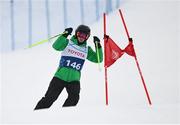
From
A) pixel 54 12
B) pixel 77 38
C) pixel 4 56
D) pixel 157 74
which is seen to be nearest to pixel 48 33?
pixel 54 12

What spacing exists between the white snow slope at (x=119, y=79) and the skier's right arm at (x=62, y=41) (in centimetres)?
38

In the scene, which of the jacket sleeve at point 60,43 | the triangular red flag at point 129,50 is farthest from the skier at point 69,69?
the triangular red flag at point 129,50

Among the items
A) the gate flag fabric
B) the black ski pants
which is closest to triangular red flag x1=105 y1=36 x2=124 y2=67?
the gate flag fabric

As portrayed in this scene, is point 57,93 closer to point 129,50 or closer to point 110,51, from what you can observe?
point 110,51

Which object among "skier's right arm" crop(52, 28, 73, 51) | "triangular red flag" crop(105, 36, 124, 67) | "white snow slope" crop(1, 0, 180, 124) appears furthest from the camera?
"triangular red flag" crop(105, 36, 124, 67)

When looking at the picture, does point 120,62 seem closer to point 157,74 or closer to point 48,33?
point 157,74

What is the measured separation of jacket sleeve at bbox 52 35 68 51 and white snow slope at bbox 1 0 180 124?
1.26ft

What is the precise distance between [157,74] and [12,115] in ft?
5.94

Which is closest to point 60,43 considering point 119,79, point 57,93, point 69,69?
point 69,69

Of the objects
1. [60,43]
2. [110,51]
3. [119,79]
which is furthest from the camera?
[119,79]

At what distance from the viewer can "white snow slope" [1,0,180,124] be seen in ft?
8.57

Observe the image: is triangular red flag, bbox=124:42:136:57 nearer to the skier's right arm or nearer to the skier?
the skier

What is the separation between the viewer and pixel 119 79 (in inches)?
161

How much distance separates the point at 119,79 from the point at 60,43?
146cm
